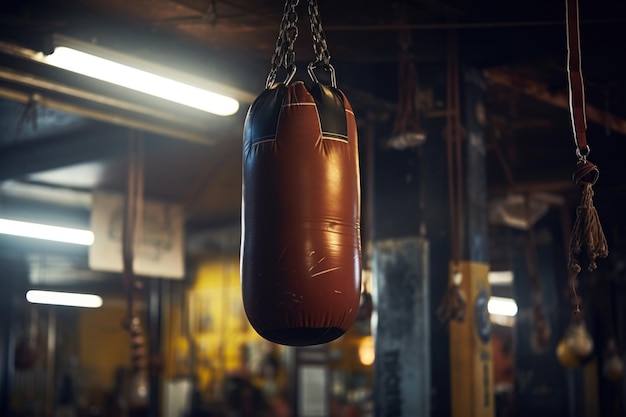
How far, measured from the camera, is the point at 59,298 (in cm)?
1597

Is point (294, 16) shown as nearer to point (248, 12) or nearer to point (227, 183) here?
point (248, 12)

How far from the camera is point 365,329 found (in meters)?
13.6

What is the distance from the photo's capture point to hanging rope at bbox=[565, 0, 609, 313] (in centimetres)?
364

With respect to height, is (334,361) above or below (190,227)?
below

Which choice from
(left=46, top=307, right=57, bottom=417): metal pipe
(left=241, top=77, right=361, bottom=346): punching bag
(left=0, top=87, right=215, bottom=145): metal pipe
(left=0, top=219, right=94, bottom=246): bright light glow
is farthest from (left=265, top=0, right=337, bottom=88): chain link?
(left=46, top=307, right=57, bottom=417): metal pipe

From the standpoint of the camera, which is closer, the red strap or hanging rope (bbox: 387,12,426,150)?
the red strap

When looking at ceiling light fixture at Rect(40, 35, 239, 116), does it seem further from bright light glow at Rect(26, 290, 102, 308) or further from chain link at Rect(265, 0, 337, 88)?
bright light glow at Rect(26, 290, 102, 308)

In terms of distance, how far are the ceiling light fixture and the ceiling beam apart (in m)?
2.15

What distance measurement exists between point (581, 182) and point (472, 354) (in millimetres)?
2230

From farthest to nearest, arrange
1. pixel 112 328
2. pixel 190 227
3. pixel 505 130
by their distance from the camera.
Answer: pixel 112 328 → pixel 190 227 → pixel 505 130

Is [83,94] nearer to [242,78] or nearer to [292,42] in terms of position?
[242,78]

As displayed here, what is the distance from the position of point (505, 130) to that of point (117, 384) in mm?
12643

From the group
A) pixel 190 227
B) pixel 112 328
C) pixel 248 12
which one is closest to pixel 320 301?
pixel 248 12

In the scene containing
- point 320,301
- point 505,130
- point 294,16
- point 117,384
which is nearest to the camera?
point 320,301
